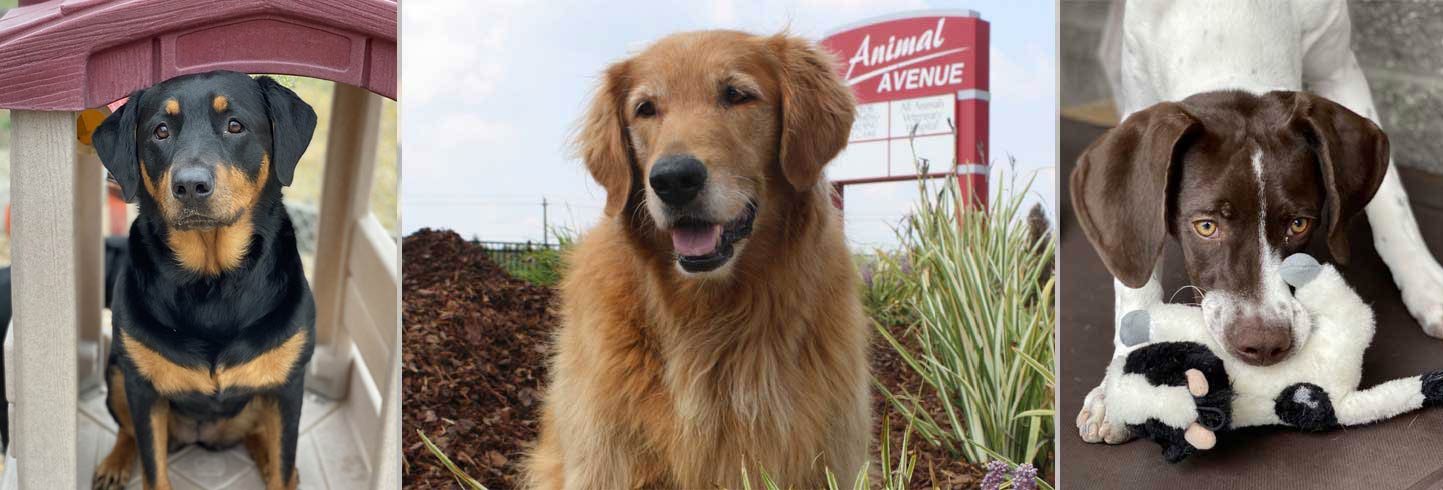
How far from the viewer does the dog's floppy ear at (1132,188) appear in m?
2.02

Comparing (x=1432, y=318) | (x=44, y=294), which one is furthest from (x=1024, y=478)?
(x=44, y=294)

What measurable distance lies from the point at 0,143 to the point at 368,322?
133 inches

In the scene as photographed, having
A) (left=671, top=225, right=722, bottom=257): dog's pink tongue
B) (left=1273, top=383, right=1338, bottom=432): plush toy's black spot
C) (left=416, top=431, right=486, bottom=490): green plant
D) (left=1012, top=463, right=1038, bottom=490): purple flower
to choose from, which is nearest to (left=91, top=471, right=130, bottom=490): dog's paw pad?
(left=416, top=431, right=486, bottom=490): green plant

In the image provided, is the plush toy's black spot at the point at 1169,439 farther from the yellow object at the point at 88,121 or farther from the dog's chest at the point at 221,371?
the yellow object at the point at 88,121

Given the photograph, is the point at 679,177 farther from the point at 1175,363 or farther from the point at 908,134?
the point at 1175,363

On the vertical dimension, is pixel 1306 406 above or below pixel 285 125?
below

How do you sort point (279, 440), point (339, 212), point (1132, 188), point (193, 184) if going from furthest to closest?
1. point (339, 212)
2. point (279, 440)
3. point (1132, 188)
4. point (193, 184)

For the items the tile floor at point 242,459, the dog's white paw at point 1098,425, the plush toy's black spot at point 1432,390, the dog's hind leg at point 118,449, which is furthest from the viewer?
the tile floor at point 242,459

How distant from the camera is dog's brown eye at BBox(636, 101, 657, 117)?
1.91m

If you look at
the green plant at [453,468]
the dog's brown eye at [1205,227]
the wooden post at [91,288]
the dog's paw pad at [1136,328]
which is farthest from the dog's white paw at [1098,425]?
the wooden post at [91,288]

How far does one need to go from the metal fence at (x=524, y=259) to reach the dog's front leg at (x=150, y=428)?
2.25 ft

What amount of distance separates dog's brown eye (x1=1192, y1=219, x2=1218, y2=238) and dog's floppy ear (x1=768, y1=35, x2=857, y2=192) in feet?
2.22

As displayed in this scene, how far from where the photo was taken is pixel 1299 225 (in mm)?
1978

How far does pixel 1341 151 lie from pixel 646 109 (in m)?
1.29
